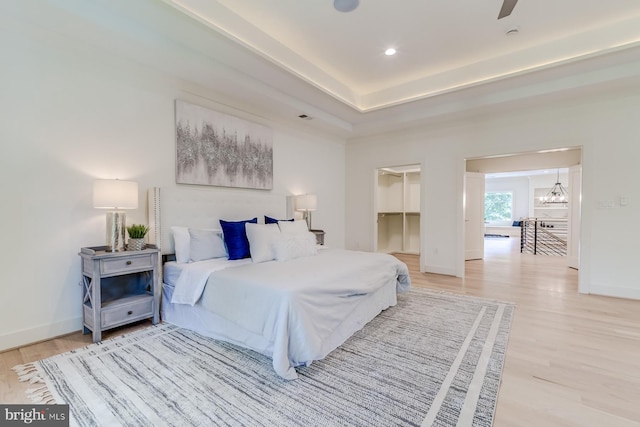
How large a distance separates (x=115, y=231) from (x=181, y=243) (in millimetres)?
601

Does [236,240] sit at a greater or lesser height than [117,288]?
greater

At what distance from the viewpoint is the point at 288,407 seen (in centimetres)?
163

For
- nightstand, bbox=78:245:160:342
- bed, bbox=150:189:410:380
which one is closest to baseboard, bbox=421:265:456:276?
bed, bbox=150:189:410:380

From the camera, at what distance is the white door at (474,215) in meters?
6.53

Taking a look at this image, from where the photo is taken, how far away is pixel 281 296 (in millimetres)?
1963

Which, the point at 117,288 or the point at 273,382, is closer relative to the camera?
the point at 273,382

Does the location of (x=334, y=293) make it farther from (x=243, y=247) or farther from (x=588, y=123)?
(x=588, y=123)

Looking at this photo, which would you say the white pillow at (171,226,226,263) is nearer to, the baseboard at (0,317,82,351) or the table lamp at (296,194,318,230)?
the baseboard at (0,317,82,351)

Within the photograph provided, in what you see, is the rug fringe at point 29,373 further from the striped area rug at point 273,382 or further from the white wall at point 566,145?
the white wall at point 566,145

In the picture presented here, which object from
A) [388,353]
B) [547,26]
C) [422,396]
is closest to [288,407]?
[422,396]

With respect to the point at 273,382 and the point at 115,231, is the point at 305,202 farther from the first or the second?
the point at 273,382

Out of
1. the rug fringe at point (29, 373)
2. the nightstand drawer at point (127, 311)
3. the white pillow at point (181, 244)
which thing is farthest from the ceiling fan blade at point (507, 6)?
the rug fringe at point (29, 373)

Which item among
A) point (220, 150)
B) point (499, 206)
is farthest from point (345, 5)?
point (499, 206)

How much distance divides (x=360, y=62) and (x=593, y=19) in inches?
96.0
